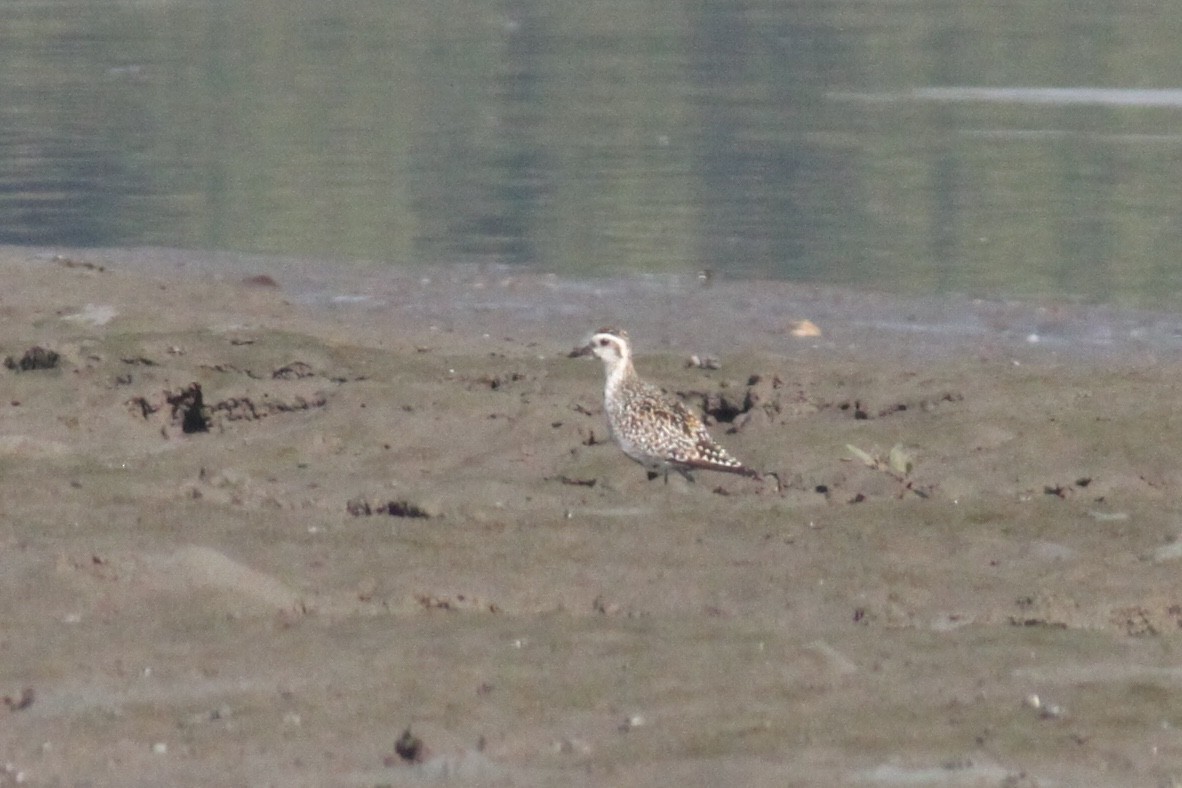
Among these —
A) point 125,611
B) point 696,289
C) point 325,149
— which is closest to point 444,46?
point 325,149

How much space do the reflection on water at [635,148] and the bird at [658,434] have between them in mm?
5771

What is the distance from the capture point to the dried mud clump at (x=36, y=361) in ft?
33.9

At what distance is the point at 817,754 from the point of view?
497cm

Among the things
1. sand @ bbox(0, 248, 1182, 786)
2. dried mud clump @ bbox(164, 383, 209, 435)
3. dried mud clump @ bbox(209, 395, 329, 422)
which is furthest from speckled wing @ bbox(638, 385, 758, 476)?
dried mud clump @ bbox(164, 383, 209, 435)

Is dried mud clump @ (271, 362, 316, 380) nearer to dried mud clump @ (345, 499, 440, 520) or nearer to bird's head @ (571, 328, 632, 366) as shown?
bird's head @ (571, 328, 632, 366)

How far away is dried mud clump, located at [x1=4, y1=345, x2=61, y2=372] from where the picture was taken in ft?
33.9

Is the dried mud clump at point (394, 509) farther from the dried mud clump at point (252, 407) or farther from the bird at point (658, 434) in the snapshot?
the dried mud clump at point (252, 407)

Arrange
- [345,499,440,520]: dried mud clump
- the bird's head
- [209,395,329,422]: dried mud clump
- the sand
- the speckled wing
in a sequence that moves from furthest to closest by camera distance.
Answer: [209,395,329,422]: dried mud clump
the bird's head
the speckled wing
[345,499,440,520]: dried mud clump
the sand

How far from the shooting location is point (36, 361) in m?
10.4

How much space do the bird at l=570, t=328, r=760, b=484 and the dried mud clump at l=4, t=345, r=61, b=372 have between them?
2914 millimetres

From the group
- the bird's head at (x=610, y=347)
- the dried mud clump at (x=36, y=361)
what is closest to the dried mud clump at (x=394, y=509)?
the bird's head at (x=610, y=347)

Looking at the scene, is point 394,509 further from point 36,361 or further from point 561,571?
point 36,361

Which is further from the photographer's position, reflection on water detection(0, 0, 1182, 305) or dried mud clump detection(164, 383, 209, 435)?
reflection on water detection(0, 0, 1182, 305)

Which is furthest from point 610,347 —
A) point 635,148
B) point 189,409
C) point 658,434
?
point 635,148
